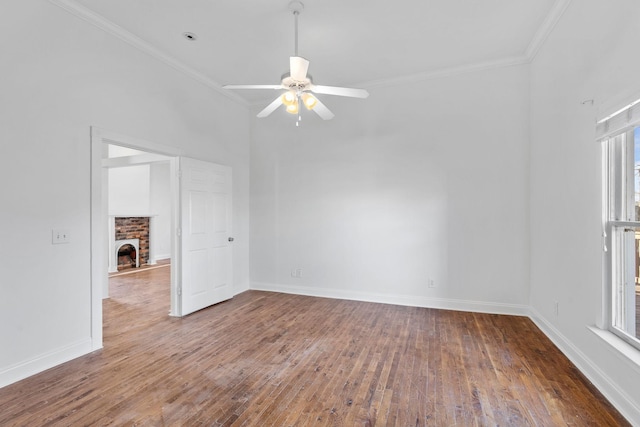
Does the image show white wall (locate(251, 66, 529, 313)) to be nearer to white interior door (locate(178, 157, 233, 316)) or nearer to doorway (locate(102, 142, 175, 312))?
white interior door (locate(178, 157, 233, 316))

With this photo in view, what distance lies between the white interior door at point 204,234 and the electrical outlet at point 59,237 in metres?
1.28

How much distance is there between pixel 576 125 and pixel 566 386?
2.13 meters

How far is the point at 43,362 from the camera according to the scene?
8.50 ft

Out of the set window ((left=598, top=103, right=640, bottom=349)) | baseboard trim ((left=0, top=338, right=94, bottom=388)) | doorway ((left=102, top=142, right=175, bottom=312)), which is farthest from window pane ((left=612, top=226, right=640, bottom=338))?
doorway ((left=102, top=142, right=175, bottom=312))

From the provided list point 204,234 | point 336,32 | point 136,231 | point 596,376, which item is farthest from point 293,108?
point 136,231

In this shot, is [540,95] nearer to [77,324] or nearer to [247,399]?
[247,399]

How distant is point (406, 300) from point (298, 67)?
339 cm

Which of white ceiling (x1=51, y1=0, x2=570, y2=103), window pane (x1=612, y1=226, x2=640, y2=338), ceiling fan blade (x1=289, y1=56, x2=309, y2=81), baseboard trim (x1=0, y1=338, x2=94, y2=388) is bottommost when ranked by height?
baseboard trim (x1=0, y1=338, x2=94, y2=388)

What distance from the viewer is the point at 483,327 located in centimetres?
354

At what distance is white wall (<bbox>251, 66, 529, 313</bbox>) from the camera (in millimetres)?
3971

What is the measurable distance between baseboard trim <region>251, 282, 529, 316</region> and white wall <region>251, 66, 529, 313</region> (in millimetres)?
15

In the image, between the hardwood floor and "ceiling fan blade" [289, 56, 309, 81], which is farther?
"ceiling fan blade" [289, 56, 309, 81]

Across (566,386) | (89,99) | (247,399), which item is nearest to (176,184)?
(89,99)

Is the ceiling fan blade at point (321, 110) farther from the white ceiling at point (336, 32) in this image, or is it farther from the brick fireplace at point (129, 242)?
the brick fireplace at point (129, 242)
